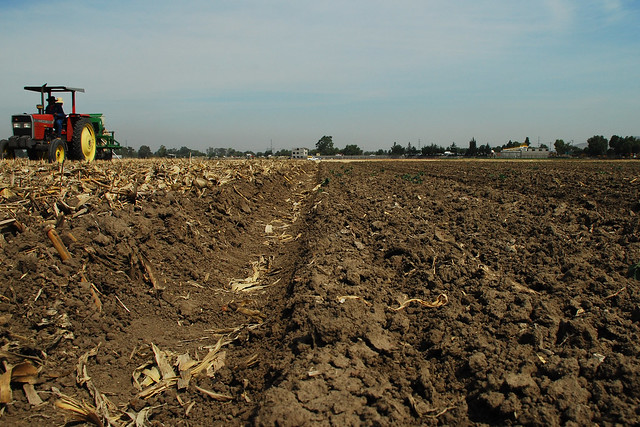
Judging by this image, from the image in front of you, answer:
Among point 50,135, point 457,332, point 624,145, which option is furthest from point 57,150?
point 624,145

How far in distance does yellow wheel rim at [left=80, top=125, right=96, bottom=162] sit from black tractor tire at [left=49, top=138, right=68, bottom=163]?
626mm

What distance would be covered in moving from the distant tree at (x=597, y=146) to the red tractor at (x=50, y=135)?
83880 mm

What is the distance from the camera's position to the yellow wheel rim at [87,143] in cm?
1595

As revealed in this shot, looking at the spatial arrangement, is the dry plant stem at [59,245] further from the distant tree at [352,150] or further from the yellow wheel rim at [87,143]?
the distant tree at [352,150]

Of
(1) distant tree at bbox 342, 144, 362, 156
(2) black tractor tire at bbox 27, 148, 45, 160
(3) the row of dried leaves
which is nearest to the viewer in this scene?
(3) the row of dried leaves

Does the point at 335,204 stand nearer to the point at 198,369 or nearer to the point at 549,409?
the point at 198,369

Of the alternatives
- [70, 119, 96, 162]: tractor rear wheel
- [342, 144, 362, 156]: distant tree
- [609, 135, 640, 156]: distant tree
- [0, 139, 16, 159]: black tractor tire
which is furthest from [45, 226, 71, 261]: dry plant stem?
[342, 144, 362, 156]: distant tree

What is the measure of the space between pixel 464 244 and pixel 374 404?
4.02 meters

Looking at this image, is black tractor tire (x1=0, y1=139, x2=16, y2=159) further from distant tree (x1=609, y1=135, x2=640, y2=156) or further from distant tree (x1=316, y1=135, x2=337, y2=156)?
distant tree (x1=316, y1=135, x2=337, y2=156)

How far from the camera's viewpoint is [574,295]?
4.25 metres

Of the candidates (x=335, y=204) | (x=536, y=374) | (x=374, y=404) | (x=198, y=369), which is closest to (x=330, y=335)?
(x=374, y=404)

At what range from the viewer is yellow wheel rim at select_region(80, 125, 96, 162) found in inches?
628

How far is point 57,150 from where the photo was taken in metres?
14.7

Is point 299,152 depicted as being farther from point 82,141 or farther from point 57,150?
point 57,150
